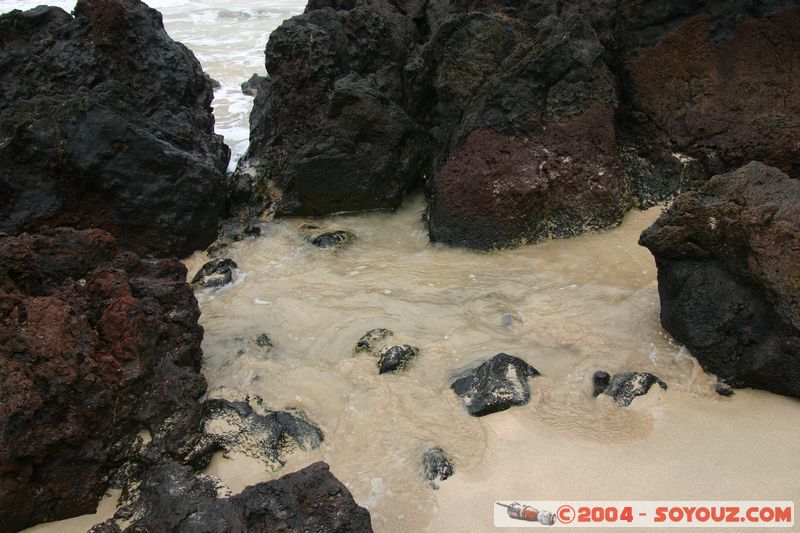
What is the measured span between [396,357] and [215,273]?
1925mm

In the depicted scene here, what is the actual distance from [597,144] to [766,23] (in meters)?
1.69

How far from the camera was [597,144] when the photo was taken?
221 inches

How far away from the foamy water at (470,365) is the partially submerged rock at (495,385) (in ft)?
0.19

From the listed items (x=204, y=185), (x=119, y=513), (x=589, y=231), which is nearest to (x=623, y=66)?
(x=589, y=231)

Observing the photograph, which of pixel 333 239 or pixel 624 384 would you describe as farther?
pixel 333 239

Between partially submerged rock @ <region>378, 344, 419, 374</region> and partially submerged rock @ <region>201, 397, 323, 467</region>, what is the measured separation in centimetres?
61

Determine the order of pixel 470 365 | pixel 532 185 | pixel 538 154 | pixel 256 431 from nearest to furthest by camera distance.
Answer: pixel 256 431 → pixel 470 365 → pixel 532 185 → pixel 538 154

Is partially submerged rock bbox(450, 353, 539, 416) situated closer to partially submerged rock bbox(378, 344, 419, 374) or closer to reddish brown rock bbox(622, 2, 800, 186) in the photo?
partially submerged rock bbox(378, 344, 419, 374)

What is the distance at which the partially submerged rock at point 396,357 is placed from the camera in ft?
12.7

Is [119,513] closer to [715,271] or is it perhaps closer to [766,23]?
[715,271]

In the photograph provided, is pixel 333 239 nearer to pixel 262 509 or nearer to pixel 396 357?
pixel 396 357

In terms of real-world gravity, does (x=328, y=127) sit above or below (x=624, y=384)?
above

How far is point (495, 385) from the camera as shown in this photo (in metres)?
3.55

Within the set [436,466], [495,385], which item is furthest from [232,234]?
[436,466]
